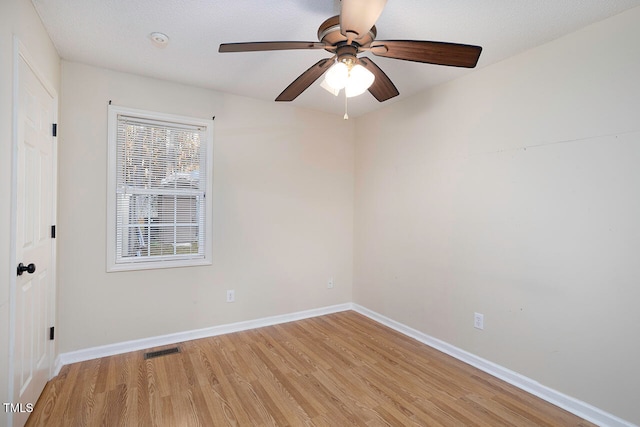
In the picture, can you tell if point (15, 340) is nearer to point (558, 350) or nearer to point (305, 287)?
point (305, 287)

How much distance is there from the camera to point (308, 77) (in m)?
1.97

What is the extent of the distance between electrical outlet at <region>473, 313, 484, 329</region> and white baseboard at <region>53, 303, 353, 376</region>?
173 cm

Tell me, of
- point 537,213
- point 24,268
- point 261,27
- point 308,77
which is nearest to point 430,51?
point 308,77

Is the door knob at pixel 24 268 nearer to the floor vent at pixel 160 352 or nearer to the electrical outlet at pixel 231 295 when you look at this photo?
the floor vent at pixel 160 352

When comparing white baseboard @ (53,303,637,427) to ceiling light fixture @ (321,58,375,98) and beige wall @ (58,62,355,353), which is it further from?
ceiling light fixture @ (321,58,375,98)

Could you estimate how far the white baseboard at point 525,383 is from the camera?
194cm

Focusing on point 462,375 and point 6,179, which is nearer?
point 6,179

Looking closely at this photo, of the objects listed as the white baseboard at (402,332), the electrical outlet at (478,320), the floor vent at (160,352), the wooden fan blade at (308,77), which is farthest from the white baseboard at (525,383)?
the wooden fan blade at (308,77)

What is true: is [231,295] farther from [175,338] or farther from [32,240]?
[32,240]

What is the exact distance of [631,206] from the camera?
185 cm

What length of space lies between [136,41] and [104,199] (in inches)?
52.2

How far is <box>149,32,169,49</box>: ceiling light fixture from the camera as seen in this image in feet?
7.12

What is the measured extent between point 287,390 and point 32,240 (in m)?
1.91

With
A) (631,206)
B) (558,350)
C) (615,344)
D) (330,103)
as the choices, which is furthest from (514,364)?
(330,103)
